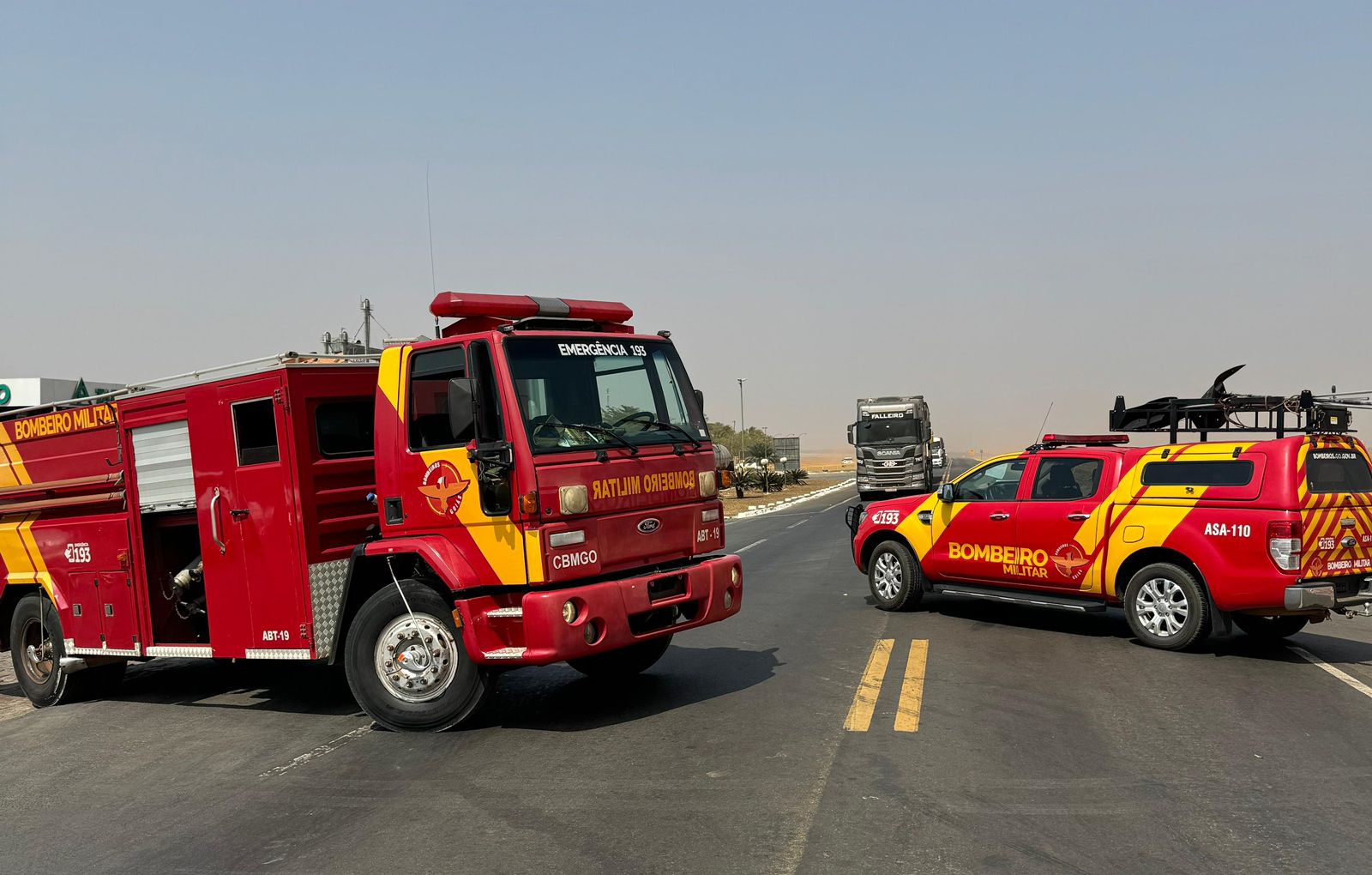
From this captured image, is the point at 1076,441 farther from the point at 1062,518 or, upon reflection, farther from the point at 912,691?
the point at 912,691

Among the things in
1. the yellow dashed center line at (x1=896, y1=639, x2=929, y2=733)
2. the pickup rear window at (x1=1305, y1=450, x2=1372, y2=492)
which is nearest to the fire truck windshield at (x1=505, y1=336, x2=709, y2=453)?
the yellow dashed center line at (x1=896, y1=639, x2=929, y2=733)

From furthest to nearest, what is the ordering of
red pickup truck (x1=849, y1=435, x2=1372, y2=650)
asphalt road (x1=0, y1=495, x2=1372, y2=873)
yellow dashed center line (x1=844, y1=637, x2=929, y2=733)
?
red pickup truck (x1=849, y1=435, x2=1372, y2=650), yellow dashed center line (x1=844, y1=637, x2=929, y2=733), asphalt road (x1=0, y1=495, x2=1372, y2=873)

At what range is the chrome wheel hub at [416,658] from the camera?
22.8 ft

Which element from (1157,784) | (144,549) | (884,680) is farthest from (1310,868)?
(144,549)

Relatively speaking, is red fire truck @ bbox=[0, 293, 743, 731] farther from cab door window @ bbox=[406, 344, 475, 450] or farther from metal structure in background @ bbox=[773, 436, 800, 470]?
metal structure in background @ bbox=[773, 436, 800, 470]

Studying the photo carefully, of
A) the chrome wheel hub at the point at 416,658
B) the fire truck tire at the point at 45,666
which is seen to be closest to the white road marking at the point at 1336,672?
the chrome wheel hub at the point at 416,658

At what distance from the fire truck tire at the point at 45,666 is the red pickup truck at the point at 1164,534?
25.4 feet

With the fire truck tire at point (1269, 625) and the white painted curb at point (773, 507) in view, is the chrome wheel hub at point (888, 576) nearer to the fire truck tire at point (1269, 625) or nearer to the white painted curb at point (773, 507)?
the fire truck tire at point (1269, 625)

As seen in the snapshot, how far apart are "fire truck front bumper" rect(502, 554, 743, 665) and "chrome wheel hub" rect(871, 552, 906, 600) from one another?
415 cm

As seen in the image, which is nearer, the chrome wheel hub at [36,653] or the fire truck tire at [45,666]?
the fire truck tire at [45,666]

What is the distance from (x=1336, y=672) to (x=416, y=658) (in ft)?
22.7

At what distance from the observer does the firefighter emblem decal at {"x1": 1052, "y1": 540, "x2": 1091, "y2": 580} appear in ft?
32.0

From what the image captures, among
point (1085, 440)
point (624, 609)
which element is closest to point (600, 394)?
point (624, 609)

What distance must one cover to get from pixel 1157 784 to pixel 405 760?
420cm
